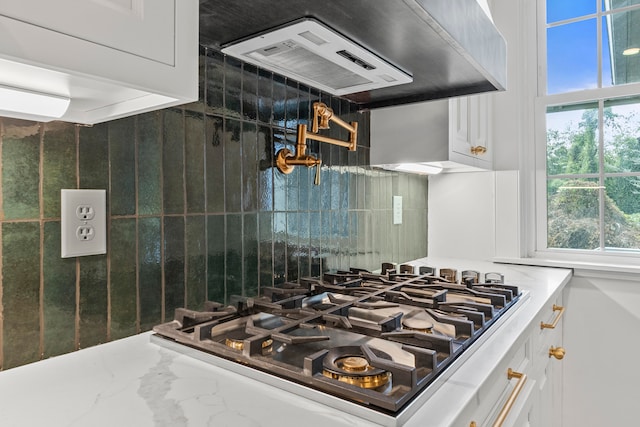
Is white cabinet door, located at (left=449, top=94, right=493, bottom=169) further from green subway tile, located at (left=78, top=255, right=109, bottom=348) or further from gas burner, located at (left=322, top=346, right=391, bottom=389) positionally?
green subway tile, located at (left=78, top=255, right=109, bottom=348)

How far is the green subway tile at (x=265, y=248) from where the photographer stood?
1.20 metres

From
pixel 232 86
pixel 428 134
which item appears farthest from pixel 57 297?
pixel 428 134

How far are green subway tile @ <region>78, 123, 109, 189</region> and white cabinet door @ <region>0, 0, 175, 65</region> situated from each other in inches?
14.4

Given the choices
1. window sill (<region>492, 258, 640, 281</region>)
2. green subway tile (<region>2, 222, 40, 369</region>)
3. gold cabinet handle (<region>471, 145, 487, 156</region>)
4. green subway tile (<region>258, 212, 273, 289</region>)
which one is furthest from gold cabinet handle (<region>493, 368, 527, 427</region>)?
window sill (<region>492, 258, 640, 281</region>)

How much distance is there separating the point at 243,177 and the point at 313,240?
40 cm

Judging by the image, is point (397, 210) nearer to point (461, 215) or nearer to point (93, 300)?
point (461, 215)

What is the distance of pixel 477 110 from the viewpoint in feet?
6.11

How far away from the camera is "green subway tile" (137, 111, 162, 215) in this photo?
901 millimetres

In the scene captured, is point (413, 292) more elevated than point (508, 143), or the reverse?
point (508, 143)

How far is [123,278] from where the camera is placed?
0.87 m

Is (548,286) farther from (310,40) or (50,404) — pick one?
(50,404)

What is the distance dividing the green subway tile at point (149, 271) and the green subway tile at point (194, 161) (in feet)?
0.36

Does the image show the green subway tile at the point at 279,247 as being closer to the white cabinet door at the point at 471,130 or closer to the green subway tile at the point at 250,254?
the green subway tile at the point at 250,254

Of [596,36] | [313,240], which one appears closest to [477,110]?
[596,36]
